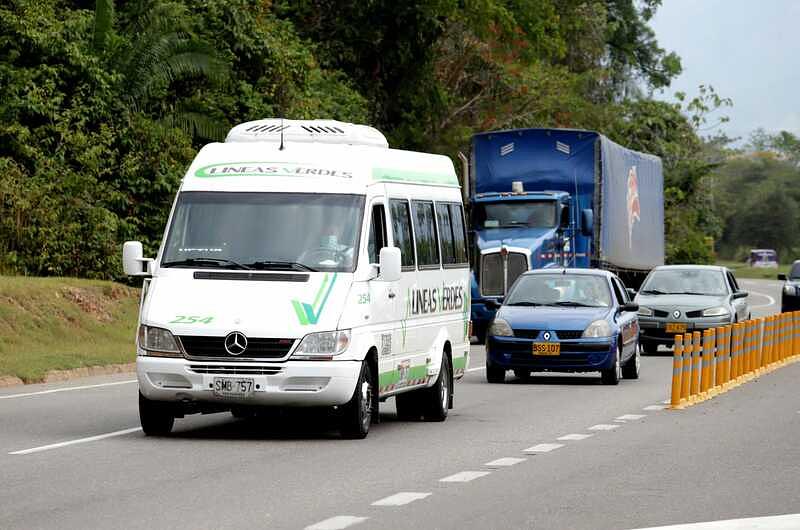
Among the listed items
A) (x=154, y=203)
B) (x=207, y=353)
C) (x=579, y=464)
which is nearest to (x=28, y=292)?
(x=154, y=203)

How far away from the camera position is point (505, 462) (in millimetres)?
13562

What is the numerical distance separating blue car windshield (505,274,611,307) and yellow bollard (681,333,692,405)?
383 centimetres

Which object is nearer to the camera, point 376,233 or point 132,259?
point 132,259

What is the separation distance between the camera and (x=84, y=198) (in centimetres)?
3462

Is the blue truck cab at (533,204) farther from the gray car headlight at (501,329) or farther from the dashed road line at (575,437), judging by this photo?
the dashed road line at (575,437)

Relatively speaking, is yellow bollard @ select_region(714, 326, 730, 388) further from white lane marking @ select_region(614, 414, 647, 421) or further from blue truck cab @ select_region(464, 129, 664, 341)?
blue truck cab @ select_region(464, 129, 664, 341)

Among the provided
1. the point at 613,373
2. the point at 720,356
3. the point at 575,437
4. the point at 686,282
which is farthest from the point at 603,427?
the point at 686,282

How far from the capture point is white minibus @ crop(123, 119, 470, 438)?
Answer: 14586 millimetres

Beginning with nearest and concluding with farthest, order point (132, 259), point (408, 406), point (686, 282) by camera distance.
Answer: point (132, 259)
point (408, 406)
point (686, 282)

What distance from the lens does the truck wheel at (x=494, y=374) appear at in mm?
23953

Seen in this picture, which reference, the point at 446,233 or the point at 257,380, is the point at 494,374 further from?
the point at 257,380

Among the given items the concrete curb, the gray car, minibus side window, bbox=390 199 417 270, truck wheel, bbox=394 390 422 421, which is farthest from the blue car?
the gray car

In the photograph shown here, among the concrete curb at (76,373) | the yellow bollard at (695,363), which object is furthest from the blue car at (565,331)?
the concrete curb at (76,373)

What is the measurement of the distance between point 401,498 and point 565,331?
40.1ft
